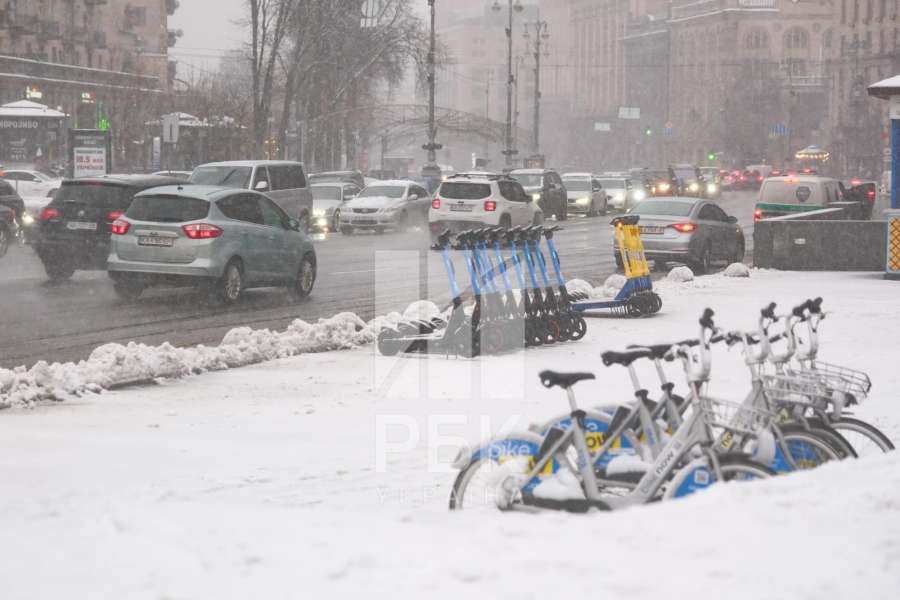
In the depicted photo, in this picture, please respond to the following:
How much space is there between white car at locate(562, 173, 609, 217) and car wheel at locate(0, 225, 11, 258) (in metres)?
28.8

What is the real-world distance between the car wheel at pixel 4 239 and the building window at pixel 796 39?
137 meters

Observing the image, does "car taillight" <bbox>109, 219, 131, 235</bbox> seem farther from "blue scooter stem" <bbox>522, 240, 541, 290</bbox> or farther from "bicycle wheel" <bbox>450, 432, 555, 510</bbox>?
"bicycle wheel" <bbox>450, 432, 555, 510</bbox>

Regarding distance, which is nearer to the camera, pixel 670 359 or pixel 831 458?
pixel 670 359

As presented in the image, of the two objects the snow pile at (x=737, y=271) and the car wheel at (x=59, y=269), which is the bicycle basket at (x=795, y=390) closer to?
the car wheel at (x=59, y=269)

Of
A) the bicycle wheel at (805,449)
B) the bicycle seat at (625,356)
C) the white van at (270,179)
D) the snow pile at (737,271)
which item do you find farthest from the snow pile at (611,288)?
the bicycle seat at (625,356)

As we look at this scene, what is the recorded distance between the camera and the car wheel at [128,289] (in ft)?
62.7

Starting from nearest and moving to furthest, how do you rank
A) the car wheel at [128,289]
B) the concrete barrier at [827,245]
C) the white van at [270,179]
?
the car wheel at [128,289] → the concrete barrier at [827,245] → the white van at [270,179]

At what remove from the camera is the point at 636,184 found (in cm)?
6681

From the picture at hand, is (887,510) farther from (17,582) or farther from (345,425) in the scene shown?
(345,425)

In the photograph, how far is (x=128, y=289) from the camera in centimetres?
1938

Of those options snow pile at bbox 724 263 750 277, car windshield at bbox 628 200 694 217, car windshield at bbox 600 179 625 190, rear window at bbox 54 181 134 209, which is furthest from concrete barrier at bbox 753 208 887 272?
car windshield at bbox 600 179 625 190

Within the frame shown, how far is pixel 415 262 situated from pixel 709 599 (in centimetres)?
2401

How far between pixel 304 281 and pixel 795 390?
14111 millimetres

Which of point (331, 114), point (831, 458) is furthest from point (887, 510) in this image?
point (331, 114)
